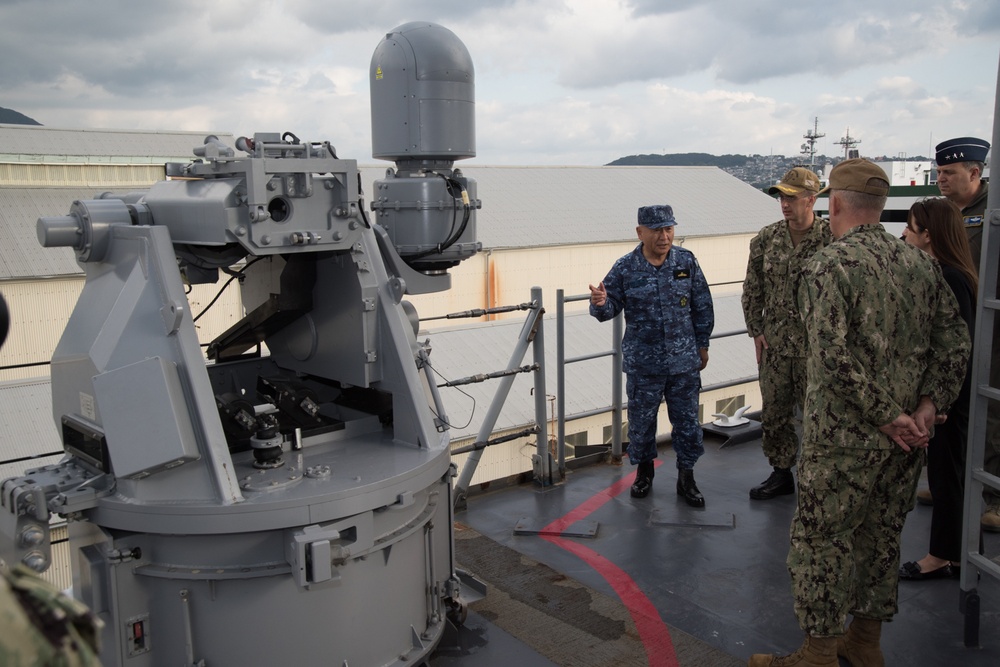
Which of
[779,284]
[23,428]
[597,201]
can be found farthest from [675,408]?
[597,201]

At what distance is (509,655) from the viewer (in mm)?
3762

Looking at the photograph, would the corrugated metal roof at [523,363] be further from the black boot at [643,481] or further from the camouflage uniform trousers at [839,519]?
the camouflage uniform trousers at [839,519]

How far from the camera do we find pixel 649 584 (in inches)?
173

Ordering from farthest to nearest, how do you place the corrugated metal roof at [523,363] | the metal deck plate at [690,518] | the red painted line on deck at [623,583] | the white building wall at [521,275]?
the white building wall at [521,275] < the corrugated metal roof at [523,363] < the metal deck plate at [690,518] < the red painted line on deck at [623,583]

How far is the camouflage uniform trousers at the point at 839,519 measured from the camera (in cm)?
326

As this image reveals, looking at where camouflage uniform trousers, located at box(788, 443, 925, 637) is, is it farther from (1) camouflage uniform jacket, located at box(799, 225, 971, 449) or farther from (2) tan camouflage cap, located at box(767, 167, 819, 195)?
(2) tan camouflage cap, located at box(767, 167, 819, 195)

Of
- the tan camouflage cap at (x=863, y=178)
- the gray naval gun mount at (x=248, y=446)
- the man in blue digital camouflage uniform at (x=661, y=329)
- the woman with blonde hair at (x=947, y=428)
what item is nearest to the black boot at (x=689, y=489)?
the man in blue digital camouflage uniform at (x=661, y=329)

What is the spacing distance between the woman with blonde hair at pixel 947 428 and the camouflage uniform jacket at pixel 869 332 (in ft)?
2.45

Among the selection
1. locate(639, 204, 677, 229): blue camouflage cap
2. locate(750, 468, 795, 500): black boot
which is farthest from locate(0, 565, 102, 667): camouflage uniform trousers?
locate(750, 468, 795, 500): black boot

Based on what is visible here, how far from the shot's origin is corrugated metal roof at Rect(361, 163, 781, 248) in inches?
1119

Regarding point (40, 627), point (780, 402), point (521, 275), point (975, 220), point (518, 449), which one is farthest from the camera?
point (521, 275)

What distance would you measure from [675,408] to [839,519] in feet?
7.38

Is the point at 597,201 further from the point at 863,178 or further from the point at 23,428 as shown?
the point at 863,178

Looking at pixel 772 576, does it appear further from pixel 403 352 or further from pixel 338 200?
pixel 338 200
